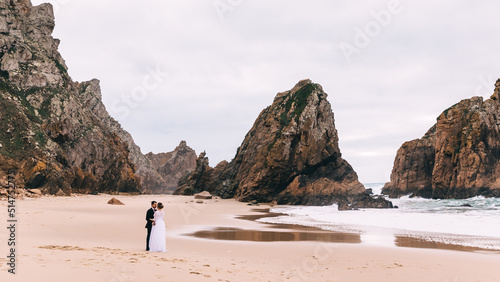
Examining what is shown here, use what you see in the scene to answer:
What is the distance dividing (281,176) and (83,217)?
3553 cm

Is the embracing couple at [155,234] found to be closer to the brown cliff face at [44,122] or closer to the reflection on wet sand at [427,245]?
the reflection on wet sand at [427,245]

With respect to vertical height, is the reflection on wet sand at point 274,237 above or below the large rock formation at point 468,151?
below

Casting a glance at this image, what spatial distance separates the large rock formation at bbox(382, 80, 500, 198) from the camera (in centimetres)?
6419

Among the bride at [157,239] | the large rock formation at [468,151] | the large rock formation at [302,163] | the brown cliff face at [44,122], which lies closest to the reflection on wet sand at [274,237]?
the bride at [157,239]

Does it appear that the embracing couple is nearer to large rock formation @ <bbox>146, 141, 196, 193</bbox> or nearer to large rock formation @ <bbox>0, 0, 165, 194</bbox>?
large rock formation @ <bbox>0, 0, 165, 194</bbox>

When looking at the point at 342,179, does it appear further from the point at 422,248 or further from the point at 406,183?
the point at 406,183

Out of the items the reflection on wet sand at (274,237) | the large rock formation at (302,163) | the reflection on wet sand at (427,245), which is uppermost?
the large rock formation at (302,163)

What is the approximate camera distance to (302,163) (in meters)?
50.3

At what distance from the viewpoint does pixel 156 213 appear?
36.6ft

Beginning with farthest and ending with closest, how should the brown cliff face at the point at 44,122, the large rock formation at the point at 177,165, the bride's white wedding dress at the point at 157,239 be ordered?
the large rock formation at the point at 177,165
the brown cliff face at the point at 44,122
the bride's white wedding dress at the point at 157,239

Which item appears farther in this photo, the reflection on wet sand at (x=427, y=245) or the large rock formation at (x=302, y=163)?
the large rock formation at (x=302, y=163)

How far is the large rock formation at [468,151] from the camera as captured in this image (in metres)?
64.2

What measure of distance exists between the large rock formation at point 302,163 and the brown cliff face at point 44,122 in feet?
67.9

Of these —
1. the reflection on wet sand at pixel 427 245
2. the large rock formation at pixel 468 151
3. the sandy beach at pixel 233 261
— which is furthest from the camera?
the large rock formation at pixel 468 151
